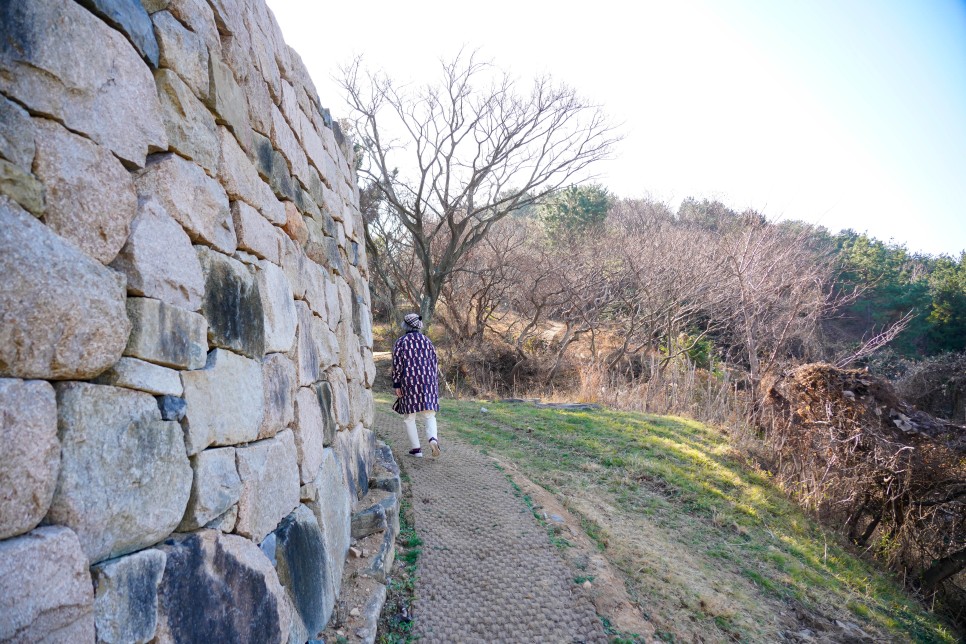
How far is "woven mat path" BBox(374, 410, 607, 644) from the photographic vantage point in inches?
124

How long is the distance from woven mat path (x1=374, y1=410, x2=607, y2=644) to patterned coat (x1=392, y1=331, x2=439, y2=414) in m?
0.68

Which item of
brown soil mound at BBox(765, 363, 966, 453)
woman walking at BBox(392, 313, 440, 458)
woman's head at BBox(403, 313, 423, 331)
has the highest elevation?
woman's head at BBox(403, 313, 423, 331)

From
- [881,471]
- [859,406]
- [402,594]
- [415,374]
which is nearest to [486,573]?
[402,594]

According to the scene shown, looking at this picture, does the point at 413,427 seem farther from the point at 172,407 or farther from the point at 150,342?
the point at 150,342

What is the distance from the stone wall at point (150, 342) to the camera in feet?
4.04

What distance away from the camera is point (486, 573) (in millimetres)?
3641

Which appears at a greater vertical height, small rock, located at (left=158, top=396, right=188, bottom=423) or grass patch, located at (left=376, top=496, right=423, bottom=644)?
small rock, located at (left=158, top=396, right=188, bottom=423)

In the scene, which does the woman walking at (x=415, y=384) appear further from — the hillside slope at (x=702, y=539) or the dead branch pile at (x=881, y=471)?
the dead branch pile at (x=881, y=471)

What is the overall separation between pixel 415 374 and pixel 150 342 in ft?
13.2

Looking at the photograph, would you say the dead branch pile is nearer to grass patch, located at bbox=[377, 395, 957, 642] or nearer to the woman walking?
grass patch, located at bbox=[377, 395, 957, 642]

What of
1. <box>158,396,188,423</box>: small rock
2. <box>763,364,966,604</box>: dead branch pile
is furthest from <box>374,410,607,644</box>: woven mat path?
<box>763,364,966,604</box>: dead branch pile

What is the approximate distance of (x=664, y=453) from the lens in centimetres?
759

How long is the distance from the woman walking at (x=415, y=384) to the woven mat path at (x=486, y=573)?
468mm

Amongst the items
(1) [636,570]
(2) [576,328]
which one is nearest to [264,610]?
(1) [636,570]
